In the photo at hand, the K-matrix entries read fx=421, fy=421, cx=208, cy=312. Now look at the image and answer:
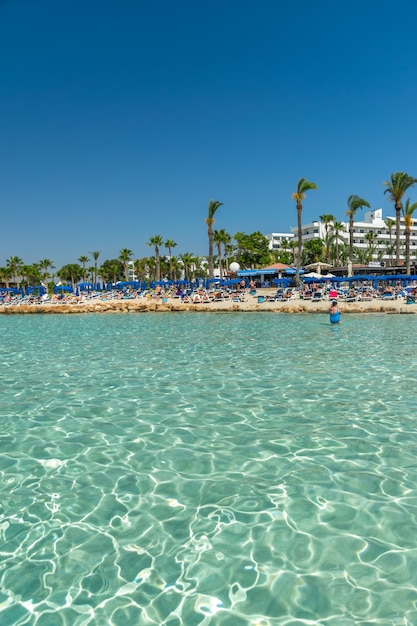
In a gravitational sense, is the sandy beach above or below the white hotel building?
below

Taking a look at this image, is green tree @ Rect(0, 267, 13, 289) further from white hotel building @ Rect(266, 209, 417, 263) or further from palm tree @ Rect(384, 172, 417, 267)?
palm tree @ Rect(384, 172, 417, 267)

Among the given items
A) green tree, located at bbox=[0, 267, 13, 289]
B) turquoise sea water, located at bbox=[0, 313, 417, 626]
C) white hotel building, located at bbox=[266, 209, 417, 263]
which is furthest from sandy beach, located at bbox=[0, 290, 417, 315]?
white hotel building, located at bbox=[266, 209, 417, 263]

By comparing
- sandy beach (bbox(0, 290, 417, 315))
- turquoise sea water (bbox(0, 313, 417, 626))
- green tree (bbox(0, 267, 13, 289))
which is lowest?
turquoise sea water (bbox(0, 313, 417, 626))

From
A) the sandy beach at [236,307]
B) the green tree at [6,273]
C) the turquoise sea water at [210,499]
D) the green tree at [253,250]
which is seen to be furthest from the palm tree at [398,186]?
the green tree at [6,273]

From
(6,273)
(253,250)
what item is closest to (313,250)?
(253,250)

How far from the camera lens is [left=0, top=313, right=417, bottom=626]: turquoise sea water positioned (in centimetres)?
311

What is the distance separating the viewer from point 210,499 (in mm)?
4434

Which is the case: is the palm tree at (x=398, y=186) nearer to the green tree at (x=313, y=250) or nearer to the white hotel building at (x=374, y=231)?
the green tree at (x=313, y=250)

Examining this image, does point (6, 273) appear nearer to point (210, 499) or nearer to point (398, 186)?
point (398, 186)

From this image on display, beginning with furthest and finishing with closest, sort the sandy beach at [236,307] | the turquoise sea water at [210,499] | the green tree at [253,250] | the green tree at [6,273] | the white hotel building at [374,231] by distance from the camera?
the white hotel building at [374,231], the green tree at [6,273], the green tree at [253,250], the sandy beach at [236,307], the turquoise sea water at [210,499]

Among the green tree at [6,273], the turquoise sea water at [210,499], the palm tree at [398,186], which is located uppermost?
→ the palm tree at [398,186]

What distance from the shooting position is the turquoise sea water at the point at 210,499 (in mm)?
3107

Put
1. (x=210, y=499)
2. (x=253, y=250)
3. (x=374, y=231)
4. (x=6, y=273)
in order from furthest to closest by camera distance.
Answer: (x=374, y=231) < (x=6, y=273) < (x=253, y=250) < (x=210, y=499)

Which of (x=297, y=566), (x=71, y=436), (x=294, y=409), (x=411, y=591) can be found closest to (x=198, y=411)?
(x=294, y=409)
